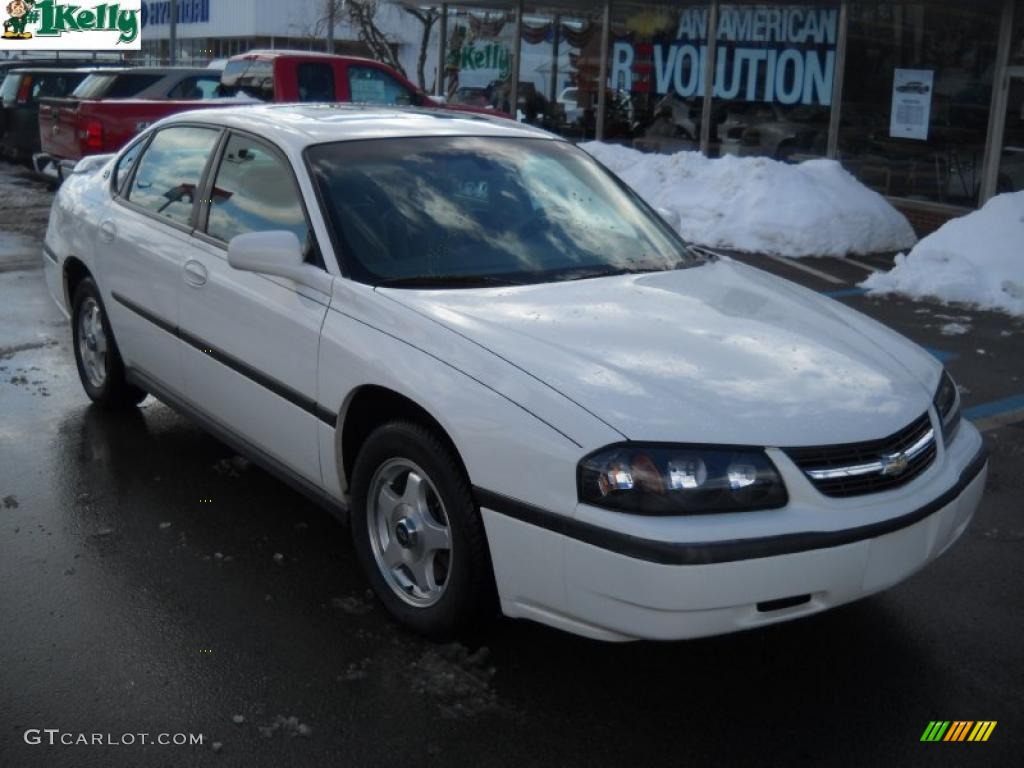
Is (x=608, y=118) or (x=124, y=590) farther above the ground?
(x=608, y=118)

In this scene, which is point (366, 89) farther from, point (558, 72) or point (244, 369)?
point (244, 369)

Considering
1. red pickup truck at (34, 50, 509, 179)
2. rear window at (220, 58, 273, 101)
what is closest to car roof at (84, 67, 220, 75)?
red pickup truck at (34, 50, 509, 179)

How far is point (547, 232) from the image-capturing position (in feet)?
15.2

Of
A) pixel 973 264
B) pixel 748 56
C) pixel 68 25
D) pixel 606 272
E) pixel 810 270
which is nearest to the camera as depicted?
pixel 606 272

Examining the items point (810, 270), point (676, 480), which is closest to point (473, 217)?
point (676, 480)

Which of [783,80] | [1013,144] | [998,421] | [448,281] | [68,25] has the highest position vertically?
[68,25]

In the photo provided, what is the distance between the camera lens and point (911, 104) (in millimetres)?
14812

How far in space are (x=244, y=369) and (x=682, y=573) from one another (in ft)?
7.01

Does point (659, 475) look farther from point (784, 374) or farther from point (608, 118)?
point (608, 118)

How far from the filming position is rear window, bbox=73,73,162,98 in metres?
16.4

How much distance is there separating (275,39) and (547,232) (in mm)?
42927

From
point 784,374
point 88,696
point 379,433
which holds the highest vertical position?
point 784,374

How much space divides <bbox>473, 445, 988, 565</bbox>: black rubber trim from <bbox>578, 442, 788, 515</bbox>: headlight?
0.09 meters

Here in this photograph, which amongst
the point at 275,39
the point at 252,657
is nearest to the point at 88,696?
the point at 252,657
